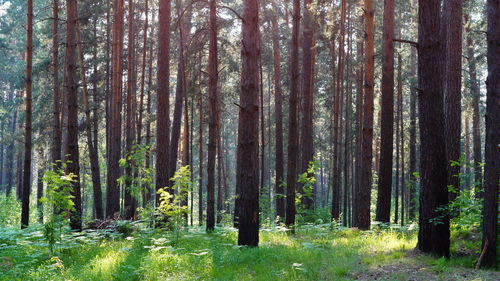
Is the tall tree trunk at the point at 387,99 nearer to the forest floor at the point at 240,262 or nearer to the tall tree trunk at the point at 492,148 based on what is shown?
the forest floor at the point at 240,262

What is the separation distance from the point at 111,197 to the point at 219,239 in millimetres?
8409

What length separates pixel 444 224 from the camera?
7.49 m

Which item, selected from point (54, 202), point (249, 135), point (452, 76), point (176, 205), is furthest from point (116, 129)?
point (452, 76)

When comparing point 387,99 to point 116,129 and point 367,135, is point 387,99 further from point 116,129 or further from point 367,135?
point 116,129

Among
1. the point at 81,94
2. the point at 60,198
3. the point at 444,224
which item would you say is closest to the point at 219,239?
the point at 60,198

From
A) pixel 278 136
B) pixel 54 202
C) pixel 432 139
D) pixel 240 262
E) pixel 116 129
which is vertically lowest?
pixel 240 262

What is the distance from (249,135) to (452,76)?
20.1 ft

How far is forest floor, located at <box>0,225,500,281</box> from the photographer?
669cm

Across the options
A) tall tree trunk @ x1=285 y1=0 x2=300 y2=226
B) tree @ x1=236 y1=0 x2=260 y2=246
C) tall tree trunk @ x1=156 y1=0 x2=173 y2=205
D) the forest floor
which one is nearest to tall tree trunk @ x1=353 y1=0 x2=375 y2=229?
tall tree trunk @ x1=285 y1=0 x2=300 y2=226

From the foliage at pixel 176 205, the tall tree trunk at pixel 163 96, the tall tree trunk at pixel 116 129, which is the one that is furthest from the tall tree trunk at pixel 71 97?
the tall tree trunk at pixel 116 129

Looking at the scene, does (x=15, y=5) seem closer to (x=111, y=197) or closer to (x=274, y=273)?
(x=111, y=197)

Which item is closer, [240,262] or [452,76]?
[240,262]

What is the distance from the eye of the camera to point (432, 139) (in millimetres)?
7574

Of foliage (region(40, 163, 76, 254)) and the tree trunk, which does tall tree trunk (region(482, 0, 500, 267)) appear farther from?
the tree trunk
